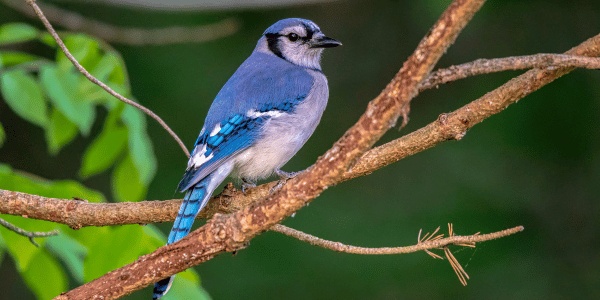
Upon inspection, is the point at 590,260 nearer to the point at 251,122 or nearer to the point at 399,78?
the point at 251,122

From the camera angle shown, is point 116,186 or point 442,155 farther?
point 442,155

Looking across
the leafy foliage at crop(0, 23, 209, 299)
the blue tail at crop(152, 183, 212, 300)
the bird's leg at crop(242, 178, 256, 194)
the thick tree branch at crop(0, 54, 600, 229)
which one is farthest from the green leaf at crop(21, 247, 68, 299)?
the bird's leg at crop(242, 178, 256, 194)

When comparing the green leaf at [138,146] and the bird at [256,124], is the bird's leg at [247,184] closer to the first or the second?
the bird at [256,124]

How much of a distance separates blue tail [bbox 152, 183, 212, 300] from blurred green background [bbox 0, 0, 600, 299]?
Answer: 1930 mm

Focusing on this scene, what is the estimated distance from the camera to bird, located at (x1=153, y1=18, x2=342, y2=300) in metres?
2.51

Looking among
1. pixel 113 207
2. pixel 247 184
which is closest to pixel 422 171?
pixel 247 184

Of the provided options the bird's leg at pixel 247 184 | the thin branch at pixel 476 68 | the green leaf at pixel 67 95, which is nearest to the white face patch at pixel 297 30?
the bird's leg at pixel 247 184

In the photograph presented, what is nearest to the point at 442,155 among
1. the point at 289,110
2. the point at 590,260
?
the point at 590,260

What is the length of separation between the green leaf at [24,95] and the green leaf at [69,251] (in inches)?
12.9

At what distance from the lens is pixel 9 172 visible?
7.75 ft

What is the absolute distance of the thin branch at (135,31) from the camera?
146 inches

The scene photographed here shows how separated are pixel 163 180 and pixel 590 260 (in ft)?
7.12

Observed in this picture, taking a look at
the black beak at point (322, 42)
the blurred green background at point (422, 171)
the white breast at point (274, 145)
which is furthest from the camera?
the blurred green background at point (422, 171)

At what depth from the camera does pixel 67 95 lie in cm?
246
